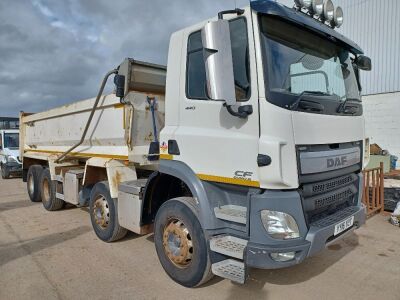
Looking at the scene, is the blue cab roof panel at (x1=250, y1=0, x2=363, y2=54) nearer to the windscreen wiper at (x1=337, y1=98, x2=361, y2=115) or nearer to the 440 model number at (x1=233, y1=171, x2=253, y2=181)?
the windscreen wiper at (x1=337, y1=98, x2=361, y2=115)

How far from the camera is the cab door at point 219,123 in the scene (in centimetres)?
307

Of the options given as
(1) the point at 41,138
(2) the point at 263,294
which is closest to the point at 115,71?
(2) the point at 263,294

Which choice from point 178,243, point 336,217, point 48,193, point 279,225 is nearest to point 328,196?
point 336,217

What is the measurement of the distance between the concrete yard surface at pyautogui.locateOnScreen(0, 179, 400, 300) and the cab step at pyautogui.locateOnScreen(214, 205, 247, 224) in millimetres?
921

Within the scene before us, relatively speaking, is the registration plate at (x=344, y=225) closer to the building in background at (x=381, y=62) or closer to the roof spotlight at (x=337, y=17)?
the roof spotlight at (x=337, y=17)

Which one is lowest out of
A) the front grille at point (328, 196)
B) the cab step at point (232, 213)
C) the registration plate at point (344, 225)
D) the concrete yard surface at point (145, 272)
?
the concrete yard surface at point (145, 272)

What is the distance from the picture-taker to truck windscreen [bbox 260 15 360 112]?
3.04 m

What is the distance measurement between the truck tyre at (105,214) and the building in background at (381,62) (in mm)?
10307

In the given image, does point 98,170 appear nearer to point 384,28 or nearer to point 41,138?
point 41,138

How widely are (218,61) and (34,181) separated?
23.3ft

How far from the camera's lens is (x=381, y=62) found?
477 inches

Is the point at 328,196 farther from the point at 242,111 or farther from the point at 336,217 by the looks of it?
the point at 242,111

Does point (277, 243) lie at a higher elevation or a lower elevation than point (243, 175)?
lower

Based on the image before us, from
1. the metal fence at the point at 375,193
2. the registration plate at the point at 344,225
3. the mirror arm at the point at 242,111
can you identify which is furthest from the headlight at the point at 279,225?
the metal fence at the point at 375,193
